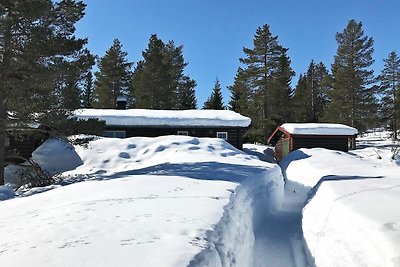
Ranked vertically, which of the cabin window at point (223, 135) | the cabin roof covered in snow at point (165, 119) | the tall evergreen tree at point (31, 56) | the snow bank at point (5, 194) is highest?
the tall evergreen tree at point (31, 56)

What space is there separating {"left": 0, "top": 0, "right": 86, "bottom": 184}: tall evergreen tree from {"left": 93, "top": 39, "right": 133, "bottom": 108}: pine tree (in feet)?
92.7

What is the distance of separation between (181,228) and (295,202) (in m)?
9.42

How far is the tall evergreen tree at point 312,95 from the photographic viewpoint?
4203 centimetres

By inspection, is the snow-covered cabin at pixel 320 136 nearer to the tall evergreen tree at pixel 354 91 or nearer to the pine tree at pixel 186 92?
the tall evergreen tree at pixel 354 91

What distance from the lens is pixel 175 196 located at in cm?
610

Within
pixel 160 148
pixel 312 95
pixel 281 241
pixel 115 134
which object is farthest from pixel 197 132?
pixel 312 95

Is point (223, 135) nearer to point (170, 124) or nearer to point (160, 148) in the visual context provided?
point (170, 124)

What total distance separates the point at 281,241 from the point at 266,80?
31.3m

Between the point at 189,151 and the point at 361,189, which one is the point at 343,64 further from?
the point at 361,189

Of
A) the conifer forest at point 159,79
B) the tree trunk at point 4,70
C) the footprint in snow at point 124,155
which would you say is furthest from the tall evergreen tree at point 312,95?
the tree trunk at point 4,70

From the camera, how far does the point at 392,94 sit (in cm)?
4834

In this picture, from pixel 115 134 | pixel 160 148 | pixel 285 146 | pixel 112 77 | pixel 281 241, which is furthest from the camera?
pixel 112 77

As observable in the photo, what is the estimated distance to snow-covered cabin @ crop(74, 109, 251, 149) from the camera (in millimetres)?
22141

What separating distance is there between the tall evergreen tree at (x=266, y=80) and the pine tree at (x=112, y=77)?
13413 millimetres
